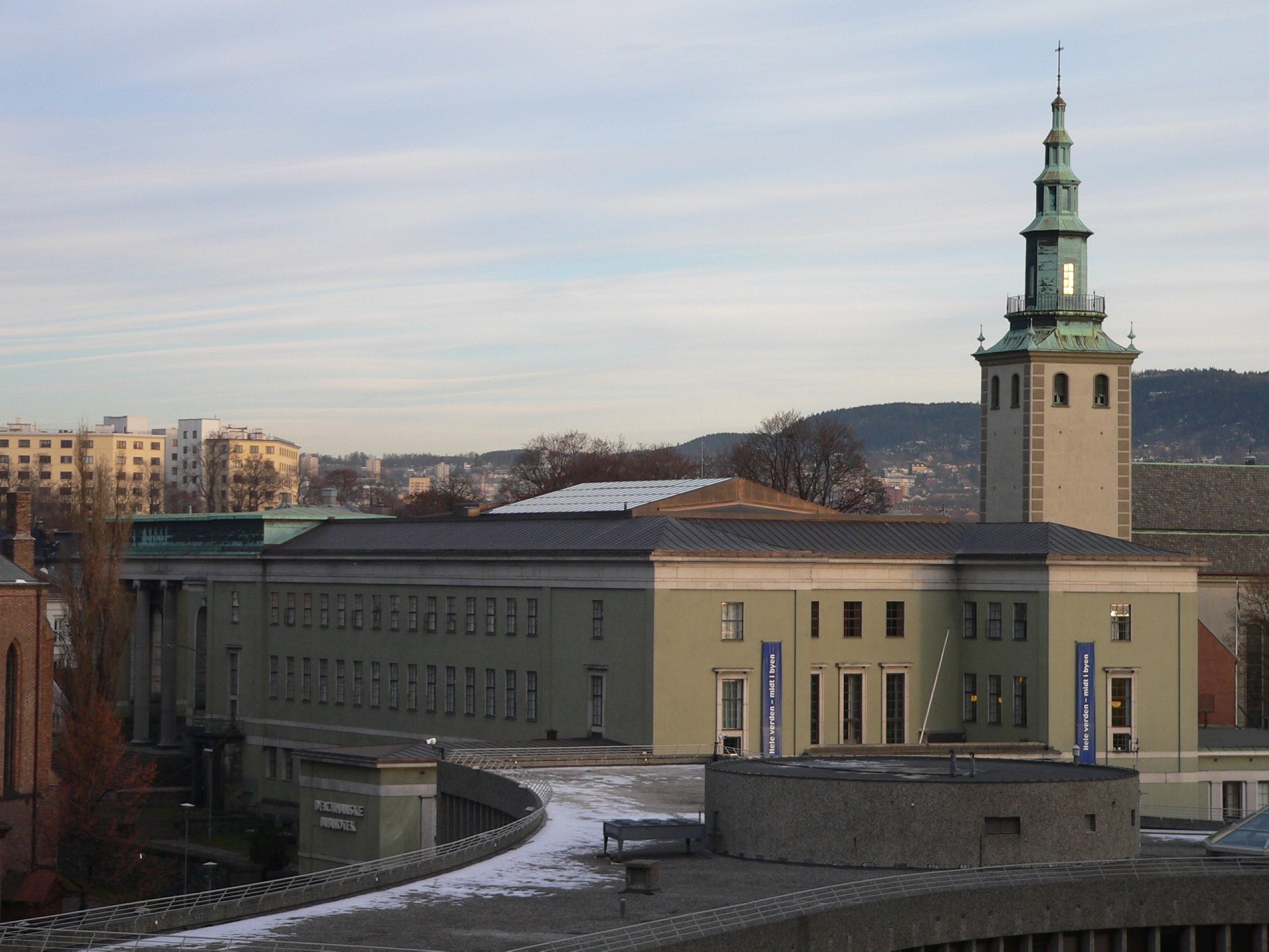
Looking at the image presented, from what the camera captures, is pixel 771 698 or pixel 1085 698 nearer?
pixel 771 698

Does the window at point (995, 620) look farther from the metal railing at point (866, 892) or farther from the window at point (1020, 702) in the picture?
the metal railing at point (866, 892)

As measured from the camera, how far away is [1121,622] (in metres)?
77.6

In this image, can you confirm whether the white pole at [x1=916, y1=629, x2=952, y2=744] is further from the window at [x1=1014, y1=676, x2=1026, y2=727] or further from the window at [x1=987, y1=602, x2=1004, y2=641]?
the window at [x1=1014, y1=676, x2=1026, y2=727]

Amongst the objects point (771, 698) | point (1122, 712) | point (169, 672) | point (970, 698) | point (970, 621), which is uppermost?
point (970, 621)

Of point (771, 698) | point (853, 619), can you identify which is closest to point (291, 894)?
point (771, 698)

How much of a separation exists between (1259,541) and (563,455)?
101m

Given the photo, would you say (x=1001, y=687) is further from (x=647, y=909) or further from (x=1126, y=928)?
(x=647, y=909)

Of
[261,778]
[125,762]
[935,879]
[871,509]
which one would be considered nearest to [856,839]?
[935,879]

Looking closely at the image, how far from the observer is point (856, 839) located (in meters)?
44.1

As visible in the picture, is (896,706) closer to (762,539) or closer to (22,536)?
(762,539)

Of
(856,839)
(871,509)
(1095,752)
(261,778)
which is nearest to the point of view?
(856,839)

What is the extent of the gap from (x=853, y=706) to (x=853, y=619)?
3.14 metres

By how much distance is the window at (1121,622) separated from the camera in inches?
3044

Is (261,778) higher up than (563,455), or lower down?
lower down
